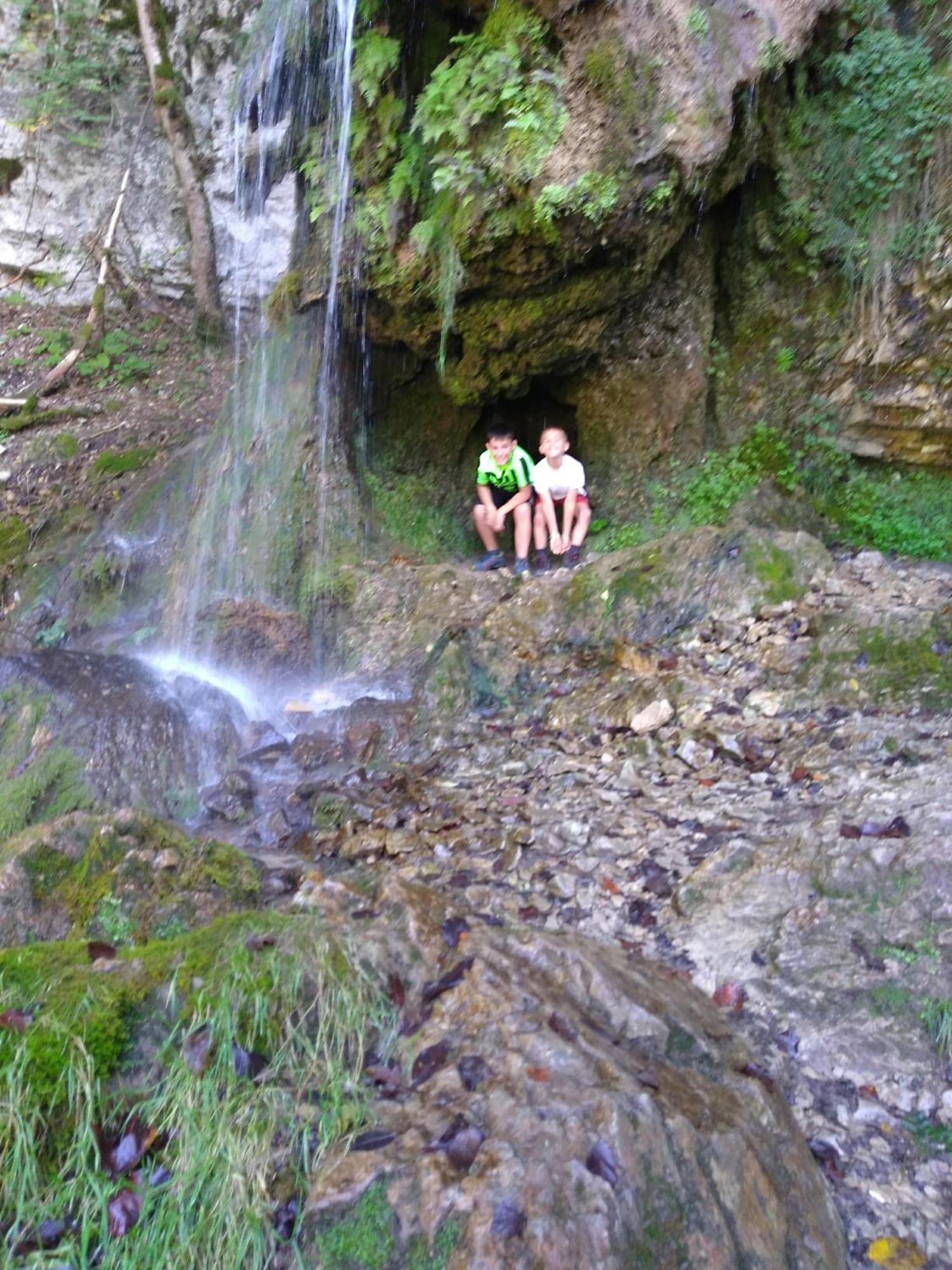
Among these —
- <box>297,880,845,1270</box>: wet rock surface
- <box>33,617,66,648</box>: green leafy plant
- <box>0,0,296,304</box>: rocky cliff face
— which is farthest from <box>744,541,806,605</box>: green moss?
<box>0,0,296,304</box>: rocky cliff face

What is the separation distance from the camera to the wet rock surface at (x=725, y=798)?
9.80ft

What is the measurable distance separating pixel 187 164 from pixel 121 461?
15.5 feet

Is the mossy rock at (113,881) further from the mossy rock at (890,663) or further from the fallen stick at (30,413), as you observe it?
the fallen stick at (30,413)

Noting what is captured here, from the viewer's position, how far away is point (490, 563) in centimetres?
756

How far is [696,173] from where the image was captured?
19.9ft

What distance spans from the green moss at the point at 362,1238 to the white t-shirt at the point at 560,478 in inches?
243

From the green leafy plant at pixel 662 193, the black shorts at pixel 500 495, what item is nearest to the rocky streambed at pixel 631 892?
the black shorts at pixel 500 495

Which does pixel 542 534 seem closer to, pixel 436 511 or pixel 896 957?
pixel 436 511

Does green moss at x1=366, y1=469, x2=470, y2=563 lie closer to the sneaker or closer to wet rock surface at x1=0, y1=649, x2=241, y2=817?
the sneaker

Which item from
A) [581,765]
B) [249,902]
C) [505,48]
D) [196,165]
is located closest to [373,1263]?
[249,902]

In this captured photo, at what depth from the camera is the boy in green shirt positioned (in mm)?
7465

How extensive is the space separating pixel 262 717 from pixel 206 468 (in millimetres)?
2816

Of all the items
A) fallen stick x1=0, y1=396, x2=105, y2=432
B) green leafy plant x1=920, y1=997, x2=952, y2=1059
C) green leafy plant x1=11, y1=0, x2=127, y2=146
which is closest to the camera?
green leafy plant x1=920, y1=997, x2=952, y2=1059

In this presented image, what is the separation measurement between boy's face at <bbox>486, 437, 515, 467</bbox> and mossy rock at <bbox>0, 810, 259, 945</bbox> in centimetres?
460
